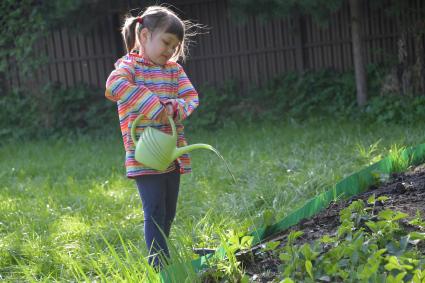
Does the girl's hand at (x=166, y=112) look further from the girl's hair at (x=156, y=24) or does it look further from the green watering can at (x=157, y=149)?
the girl's hair at (x=156, y=24)

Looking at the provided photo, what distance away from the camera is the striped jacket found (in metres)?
2.77

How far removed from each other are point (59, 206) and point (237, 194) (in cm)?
132

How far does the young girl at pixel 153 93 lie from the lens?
2824 millimetres

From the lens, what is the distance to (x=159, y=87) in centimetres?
303

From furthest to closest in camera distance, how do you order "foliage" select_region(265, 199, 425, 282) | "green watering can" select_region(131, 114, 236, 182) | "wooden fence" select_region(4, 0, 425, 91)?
"wooden fence" select_region(4, 0, 425, 91)
"green watering can" select_region(131, 114, 236, 182)
"foliage" select_region(265, 199, 425, 282)

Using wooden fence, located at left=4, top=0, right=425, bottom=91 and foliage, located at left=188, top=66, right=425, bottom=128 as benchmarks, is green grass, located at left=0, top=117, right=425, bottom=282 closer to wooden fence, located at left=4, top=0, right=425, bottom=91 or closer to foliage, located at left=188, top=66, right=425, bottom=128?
foliage, located at left=188, top=66, right=425, bottom=128

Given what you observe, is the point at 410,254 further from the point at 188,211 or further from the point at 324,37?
the point at 324,37

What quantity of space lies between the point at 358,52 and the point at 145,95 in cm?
621

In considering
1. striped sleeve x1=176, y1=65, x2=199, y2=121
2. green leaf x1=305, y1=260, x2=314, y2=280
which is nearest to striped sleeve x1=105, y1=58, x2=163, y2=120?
striped sleeve x1=176, y1=65, x2=199, y2=121

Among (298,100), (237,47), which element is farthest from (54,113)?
(298,100)

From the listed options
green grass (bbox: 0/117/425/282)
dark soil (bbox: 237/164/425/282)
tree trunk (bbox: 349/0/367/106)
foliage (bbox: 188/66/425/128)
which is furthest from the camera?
tree trunk (bbox: 349/0/367/106)

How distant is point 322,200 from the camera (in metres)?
3.06

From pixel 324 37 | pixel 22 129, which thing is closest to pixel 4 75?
pixel 22 129

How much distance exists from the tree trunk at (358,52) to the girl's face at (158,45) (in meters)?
5.85
